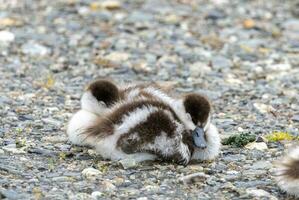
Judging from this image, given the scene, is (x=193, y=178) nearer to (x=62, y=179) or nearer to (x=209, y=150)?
(x=209, y=150)

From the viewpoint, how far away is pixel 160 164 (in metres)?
5.82

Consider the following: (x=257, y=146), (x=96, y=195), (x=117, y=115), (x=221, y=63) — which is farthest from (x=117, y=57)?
(x=96, y=195)

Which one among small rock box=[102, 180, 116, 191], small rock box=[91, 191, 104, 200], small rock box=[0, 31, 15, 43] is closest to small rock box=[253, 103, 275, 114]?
small rock box=[102, 180, 116, 191]

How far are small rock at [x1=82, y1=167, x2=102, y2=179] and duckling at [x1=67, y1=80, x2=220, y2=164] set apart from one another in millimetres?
246

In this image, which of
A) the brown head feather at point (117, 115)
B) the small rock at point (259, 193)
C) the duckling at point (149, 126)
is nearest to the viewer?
the small rock at point (259, 193)

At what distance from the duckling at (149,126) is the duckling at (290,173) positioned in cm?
73

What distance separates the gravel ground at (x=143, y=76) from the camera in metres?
5.48

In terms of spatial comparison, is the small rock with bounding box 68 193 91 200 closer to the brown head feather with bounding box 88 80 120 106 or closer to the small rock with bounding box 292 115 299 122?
the brown head feather with bounding box 88 80 120 106

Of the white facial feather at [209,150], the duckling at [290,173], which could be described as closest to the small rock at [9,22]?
the white facial feather at [209,150]

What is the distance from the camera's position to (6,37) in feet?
33.7

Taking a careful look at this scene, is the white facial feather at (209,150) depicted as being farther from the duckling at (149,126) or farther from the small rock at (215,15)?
the small rock at (215,15)

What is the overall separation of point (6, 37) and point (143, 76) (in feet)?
6.61

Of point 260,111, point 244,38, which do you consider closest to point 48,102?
point 260,111

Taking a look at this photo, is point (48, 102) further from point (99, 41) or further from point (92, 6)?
point (92, 6)
